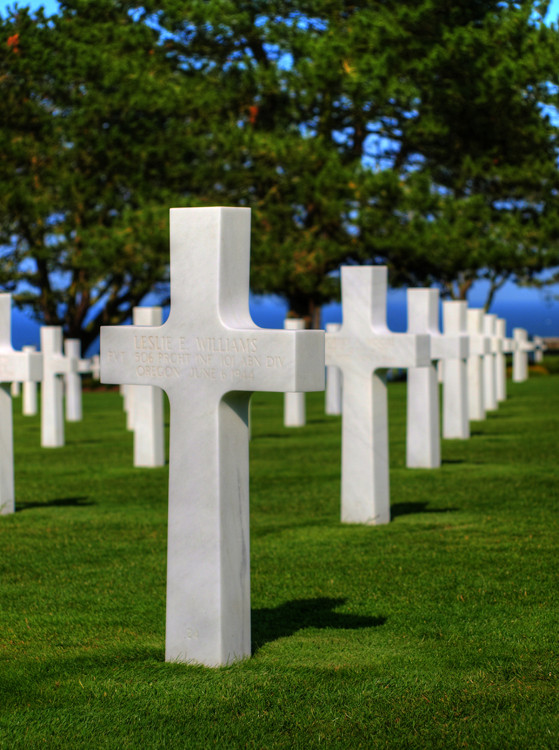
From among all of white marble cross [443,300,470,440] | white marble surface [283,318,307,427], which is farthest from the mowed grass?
white marble surface [283,318,307,427]

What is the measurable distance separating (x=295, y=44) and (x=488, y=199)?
6.18 m

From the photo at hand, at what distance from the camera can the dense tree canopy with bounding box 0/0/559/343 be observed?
26.2m

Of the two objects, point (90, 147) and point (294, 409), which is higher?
point (90, 147)

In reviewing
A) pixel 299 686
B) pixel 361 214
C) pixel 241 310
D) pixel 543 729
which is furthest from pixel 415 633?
pixel 361 214

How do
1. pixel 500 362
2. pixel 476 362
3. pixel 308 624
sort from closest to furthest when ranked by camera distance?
1. pixel 308 624
2. pixel 476 362
3. pixel 500 362

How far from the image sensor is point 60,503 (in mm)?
9891

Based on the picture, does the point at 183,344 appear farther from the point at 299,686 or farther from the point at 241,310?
the point at 299,686

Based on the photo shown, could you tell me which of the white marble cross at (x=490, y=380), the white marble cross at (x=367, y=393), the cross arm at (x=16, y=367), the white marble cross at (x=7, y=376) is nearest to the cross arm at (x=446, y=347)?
the white marble cross at (x=367, y=393)

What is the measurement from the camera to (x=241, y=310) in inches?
200

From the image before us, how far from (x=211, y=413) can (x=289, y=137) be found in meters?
22.6

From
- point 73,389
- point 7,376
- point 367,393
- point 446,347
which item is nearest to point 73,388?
point 73,389

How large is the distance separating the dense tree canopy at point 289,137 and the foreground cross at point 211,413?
69.5 ft

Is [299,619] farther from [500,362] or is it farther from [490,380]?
[500,362]

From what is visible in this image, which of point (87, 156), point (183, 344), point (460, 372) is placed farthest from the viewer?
point (87, 156)
